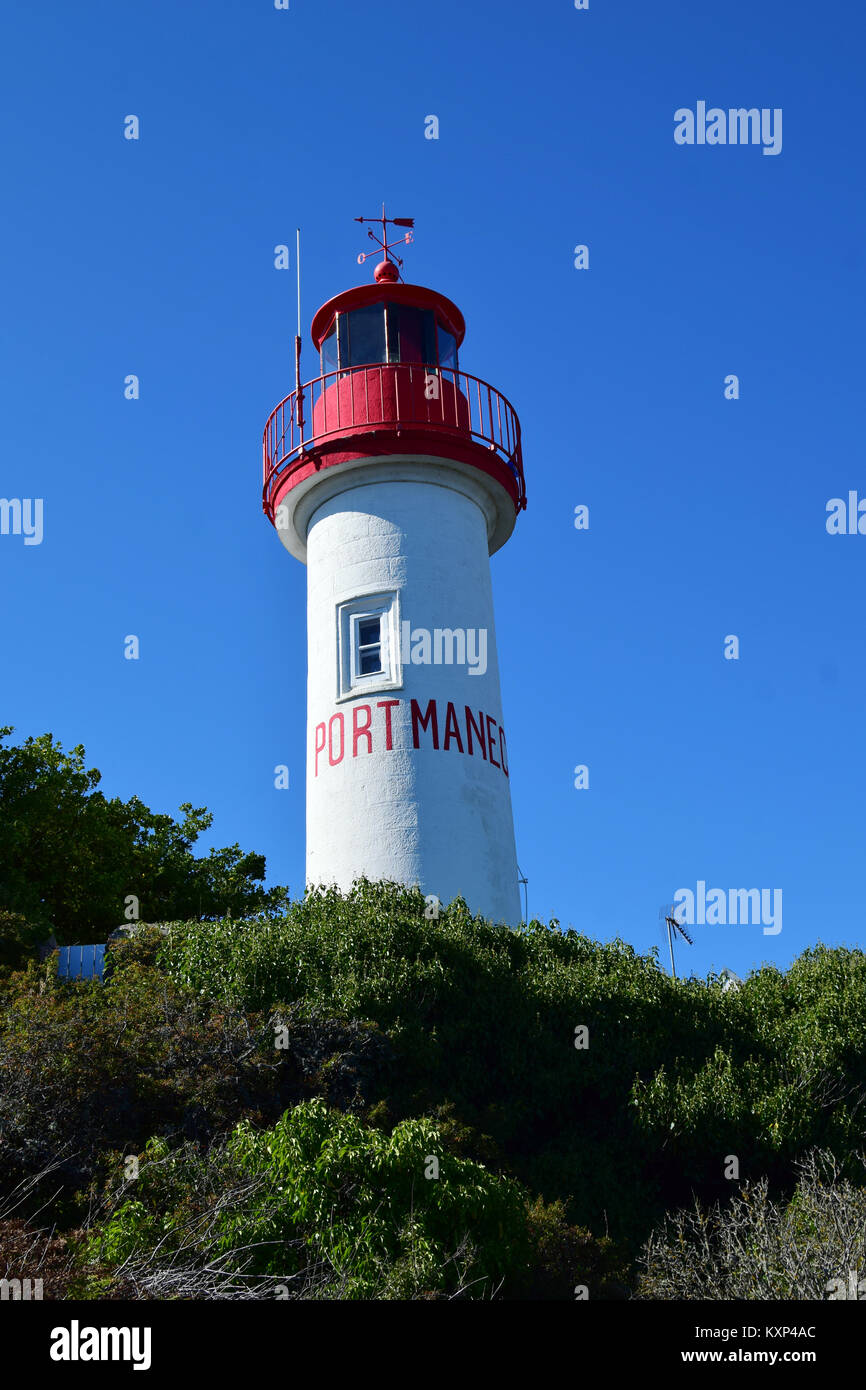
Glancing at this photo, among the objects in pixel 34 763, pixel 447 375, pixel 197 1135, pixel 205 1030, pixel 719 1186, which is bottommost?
pixel 719 1186

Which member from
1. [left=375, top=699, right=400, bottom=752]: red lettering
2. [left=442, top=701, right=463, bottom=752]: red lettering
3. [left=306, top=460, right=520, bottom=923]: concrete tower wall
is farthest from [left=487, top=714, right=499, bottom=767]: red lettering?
[left=375, top=699, right=400, bottom=752]: red lettering

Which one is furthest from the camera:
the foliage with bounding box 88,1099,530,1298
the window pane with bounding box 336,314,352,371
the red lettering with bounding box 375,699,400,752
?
the window pane with bounding box 336,314,352,371

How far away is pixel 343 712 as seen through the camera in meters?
22.2

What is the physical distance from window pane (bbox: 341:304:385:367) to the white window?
196 inches

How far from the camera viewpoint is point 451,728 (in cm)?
2184

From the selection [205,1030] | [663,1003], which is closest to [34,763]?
[205,1030]

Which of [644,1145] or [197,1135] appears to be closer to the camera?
[197,1135]

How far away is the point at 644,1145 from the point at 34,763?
1315 centimetres

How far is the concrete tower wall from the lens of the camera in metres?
21.1

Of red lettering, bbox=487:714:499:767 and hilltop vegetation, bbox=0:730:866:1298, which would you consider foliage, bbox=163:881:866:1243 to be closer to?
hilltop vegetation, bbox=0:730:866:1298

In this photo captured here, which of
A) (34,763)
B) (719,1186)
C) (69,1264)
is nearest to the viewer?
(69,1264)

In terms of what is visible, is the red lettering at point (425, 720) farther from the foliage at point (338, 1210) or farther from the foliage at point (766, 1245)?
the foliage at point (338, 1210)

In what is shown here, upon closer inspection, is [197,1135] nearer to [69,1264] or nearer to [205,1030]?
[205,1030]

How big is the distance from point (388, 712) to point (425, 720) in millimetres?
647
